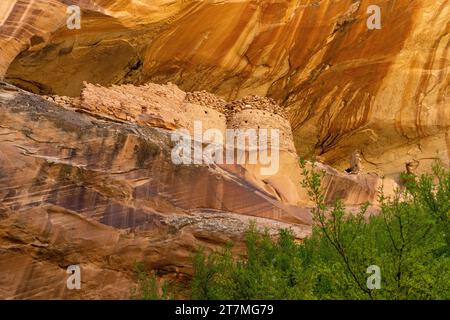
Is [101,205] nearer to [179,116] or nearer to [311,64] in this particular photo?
[179,116]

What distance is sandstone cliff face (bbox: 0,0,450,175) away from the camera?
2214 centimetres

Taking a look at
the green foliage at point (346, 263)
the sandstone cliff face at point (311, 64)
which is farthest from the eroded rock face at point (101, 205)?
the sandstone cliff face at point (311, 64)

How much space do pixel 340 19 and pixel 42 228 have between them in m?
14.0

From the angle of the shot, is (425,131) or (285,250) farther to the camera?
(425,131)

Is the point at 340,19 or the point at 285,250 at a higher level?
the point at 340,19

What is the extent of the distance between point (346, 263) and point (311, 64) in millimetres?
14447

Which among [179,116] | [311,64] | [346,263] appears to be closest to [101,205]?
[346,263]

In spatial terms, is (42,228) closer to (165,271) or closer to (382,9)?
(165,271)

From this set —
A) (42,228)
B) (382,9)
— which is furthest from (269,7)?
(42,228)

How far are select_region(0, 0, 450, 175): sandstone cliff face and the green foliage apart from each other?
10808 millimetres

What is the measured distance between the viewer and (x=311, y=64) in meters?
24.2

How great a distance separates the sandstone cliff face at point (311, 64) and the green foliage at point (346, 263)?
1081cm

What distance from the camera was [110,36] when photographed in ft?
70.5
